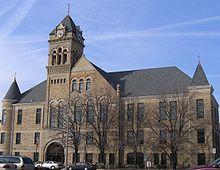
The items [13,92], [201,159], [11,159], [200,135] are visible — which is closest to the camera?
[11,159]

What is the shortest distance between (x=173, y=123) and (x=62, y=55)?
2549 cm

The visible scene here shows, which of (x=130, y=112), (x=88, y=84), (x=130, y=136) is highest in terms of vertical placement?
(x=88, y=84)

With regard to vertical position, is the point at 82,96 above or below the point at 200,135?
above

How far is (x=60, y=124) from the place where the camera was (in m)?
68.4

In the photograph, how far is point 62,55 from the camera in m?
72.6

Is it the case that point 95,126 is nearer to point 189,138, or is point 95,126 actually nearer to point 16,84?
point 189,138

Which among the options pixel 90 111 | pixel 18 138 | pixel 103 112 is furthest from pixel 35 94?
pixel 103 112

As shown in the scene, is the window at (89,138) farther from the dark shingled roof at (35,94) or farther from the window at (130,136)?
the dark shingled roof at (35,94)

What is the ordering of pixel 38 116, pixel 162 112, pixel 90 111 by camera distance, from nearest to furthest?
pixel 162 112
pixel 90 111
pixel 38 116

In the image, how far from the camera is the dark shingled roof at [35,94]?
7438 cm

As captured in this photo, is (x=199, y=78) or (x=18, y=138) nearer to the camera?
(x=199, y=78)

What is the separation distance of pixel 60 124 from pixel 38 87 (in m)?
13.0

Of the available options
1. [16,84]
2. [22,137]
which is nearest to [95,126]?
[22,137]

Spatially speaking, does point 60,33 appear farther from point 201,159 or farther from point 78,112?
point 201,159
